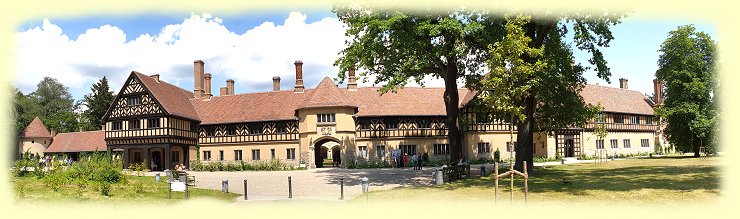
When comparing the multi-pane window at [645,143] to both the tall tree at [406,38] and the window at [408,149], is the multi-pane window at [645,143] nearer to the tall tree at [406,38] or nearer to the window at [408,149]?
the window at [408,149]

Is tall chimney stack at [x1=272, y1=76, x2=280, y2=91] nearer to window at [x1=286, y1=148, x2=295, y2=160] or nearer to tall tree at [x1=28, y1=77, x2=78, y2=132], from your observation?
window at [x1=286, y1=148, x2=295, y2=160]

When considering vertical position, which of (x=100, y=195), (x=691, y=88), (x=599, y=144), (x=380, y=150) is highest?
(x=691, y=88)

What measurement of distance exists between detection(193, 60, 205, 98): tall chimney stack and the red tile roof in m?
14.4

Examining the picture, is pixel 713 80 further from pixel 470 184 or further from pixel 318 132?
pixel 318 132

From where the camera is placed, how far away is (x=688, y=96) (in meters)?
40.1

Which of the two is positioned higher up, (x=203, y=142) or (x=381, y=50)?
(x=381, y=50)

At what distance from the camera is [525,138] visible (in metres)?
24.6

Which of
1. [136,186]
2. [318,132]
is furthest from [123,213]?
[318,132]

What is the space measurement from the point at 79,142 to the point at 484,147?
46.1 metres

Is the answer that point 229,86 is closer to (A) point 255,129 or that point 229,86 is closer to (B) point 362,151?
(A) point 255,129

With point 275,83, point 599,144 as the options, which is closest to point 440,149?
point 275,83

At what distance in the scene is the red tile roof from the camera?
56594mm

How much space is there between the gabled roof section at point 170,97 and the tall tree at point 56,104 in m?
39.9

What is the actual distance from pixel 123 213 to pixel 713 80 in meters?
42.4
